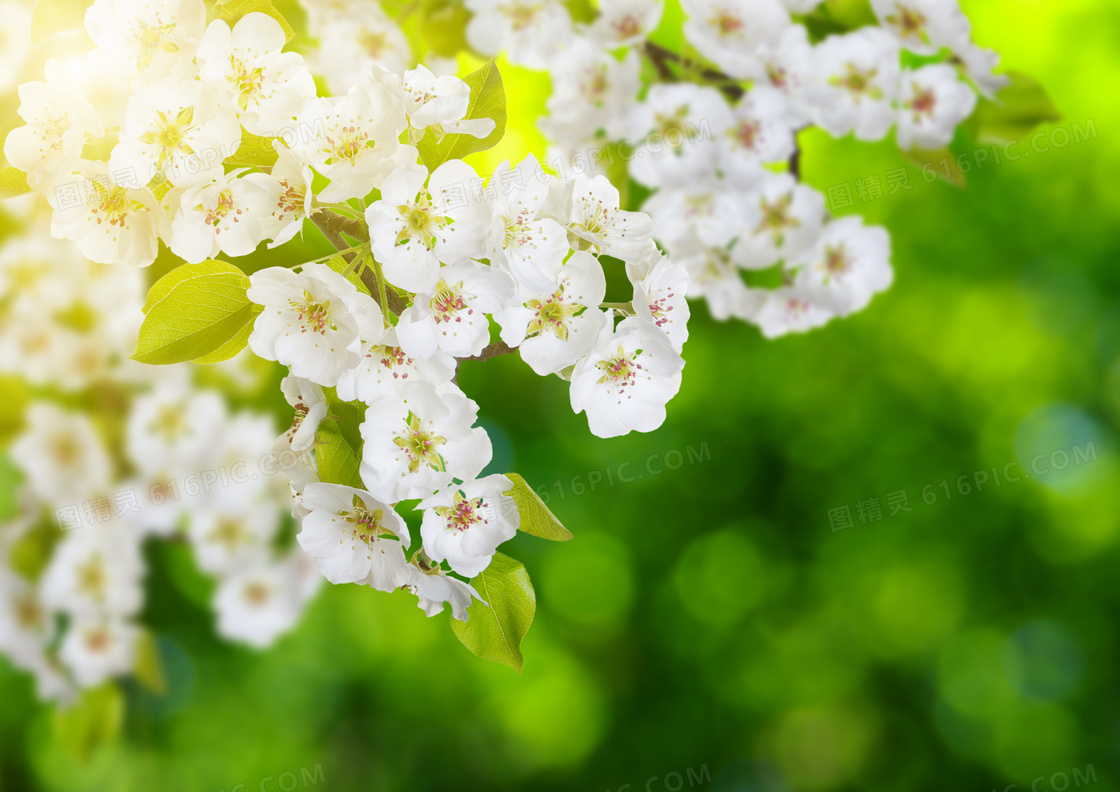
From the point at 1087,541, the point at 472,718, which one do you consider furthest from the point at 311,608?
the point at 1087,541

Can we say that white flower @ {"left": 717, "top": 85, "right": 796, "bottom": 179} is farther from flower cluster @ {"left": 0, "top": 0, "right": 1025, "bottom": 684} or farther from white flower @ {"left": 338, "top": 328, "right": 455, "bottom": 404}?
white flower @ {"left": 338, "top": 328, "right": 455, "bottom": 404}

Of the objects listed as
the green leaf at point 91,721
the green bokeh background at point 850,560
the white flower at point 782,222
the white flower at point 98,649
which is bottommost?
the green bokeh background at point 850,560

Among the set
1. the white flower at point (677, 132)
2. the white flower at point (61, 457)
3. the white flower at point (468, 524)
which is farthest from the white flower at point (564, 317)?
the white flower at point (61, 457)

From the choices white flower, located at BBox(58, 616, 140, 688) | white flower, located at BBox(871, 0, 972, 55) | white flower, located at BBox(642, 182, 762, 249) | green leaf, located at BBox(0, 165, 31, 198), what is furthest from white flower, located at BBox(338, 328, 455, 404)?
white flower, located at BBox(58, 616, 140, 688)

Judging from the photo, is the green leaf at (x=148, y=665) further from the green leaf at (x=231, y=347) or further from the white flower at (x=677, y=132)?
the white flower at (x=677, y=132)

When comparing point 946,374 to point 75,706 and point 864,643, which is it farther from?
point 75,706

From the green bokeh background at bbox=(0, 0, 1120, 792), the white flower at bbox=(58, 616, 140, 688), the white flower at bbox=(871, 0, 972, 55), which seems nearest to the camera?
the white flower at bbox=(871, 0, 972, 55)

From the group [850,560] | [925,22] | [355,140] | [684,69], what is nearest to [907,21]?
[925,22]
